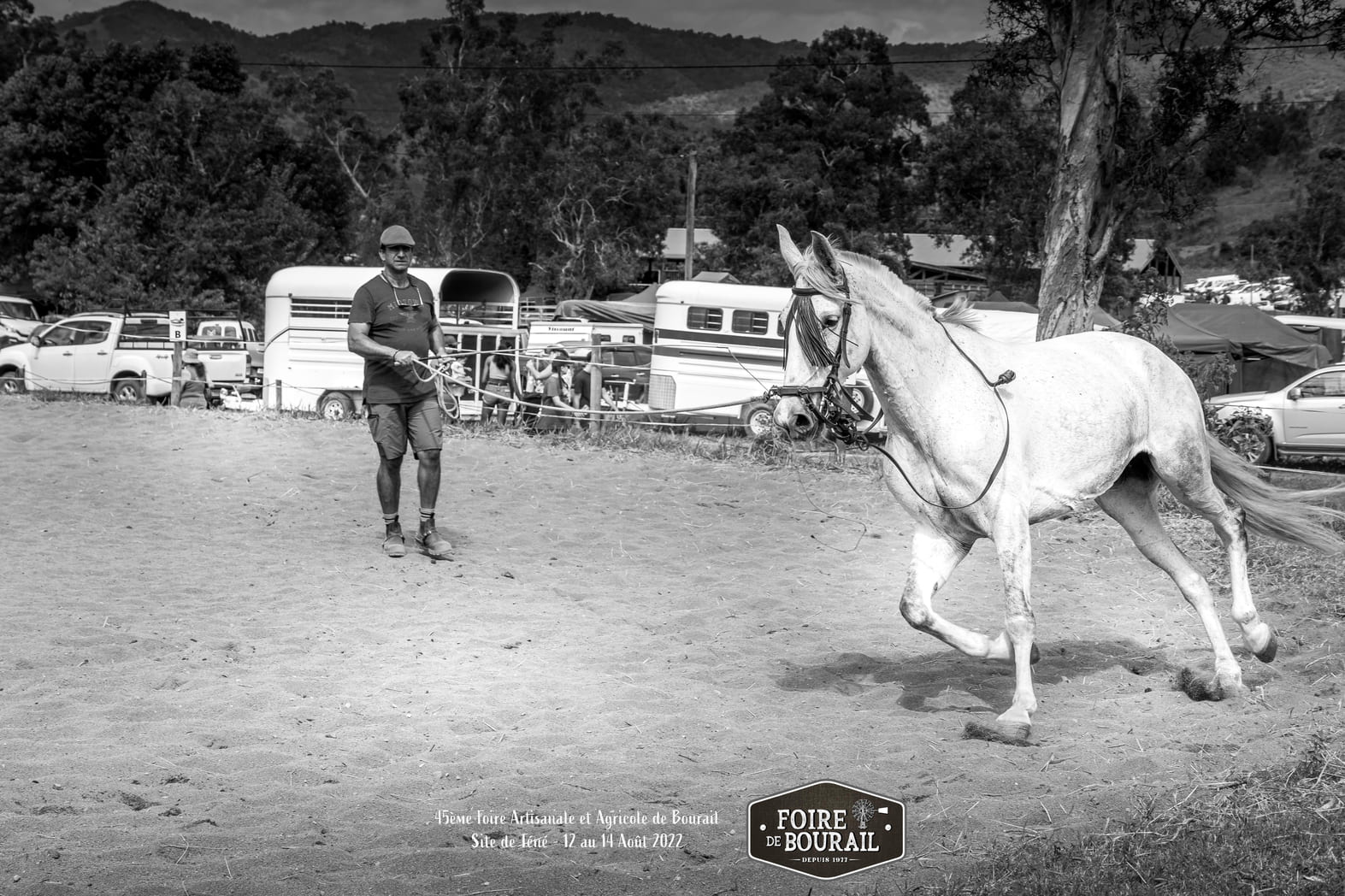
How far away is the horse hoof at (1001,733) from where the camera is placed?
4.86 metres

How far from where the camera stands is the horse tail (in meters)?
6.23

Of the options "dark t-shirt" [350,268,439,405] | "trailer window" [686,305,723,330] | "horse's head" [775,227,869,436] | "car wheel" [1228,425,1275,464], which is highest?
"horse's head" [775,227,869,436]

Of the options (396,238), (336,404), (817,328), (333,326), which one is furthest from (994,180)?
(817,328)

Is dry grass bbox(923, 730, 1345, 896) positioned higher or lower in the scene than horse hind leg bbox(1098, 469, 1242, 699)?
lower

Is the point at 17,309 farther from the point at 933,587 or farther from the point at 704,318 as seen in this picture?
the point at 933,587

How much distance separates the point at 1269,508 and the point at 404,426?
5.14 m

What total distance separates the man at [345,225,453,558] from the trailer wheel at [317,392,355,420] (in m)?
12.4

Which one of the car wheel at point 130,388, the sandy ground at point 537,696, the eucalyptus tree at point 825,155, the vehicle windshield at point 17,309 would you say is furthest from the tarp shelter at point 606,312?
the sandy ground at point 537,696

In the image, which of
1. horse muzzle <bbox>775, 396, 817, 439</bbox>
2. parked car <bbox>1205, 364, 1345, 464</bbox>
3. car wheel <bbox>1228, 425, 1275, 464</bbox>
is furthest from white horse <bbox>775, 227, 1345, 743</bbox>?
parked car <bbox>1205, 364, 1345, 464</bbox>

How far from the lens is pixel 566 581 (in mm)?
7711

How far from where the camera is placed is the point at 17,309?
3197 cm

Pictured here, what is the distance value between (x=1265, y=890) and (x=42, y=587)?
6.43 metres

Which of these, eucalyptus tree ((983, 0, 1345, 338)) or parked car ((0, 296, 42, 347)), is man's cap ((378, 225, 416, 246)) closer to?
eucalyptus tree ((983, 0, 1345, 338))

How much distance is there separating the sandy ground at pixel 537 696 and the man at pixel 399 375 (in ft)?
1.64
